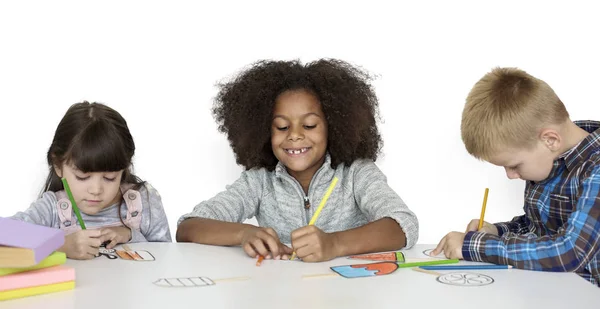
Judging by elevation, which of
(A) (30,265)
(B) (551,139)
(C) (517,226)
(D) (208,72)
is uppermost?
(D) (208,72)

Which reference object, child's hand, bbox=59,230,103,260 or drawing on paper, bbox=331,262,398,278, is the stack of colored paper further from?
drawing on paper, bbox=331,262,398,278

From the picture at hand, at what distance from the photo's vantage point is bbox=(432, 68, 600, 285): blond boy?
136cm

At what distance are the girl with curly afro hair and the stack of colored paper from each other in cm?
59

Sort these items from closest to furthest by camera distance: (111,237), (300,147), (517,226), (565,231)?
(565,231)
(111,237)
(517,226)
(300,147)

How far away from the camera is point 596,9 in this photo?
2.60 meters

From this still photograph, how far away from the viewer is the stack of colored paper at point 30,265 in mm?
1160

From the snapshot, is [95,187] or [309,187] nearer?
[95,187]

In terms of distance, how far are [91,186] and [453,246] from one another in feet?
2.70

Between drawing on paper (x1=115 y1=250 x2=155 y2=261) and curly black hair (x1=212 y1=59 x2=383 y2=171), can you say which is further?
curly black hair (x1=212 y1=59 x2=383 y2=171)

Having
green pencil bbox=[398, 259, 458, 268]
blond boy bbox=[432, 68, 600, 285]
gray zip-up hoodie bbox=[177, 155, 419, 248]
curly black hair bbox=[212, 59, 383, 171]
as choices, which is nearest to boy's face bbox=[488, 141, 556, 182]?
blond boy bbox=[432, 68, 600, 285]

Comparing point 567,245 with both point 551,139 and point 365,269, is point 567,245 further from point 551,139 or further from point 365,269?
point 365,269

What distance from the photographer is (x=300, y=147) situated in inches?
73.7

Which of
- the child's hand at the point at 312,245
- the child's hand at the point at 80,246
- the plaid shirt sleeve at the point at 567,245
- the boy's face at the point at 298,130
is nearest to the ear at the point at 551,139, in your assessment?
the plaid shirt sleeve at the point at 567,245

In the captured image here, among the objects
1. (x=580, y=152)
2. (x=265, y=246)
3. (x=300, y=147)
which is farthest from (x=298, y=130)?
(x=580, y=152)
